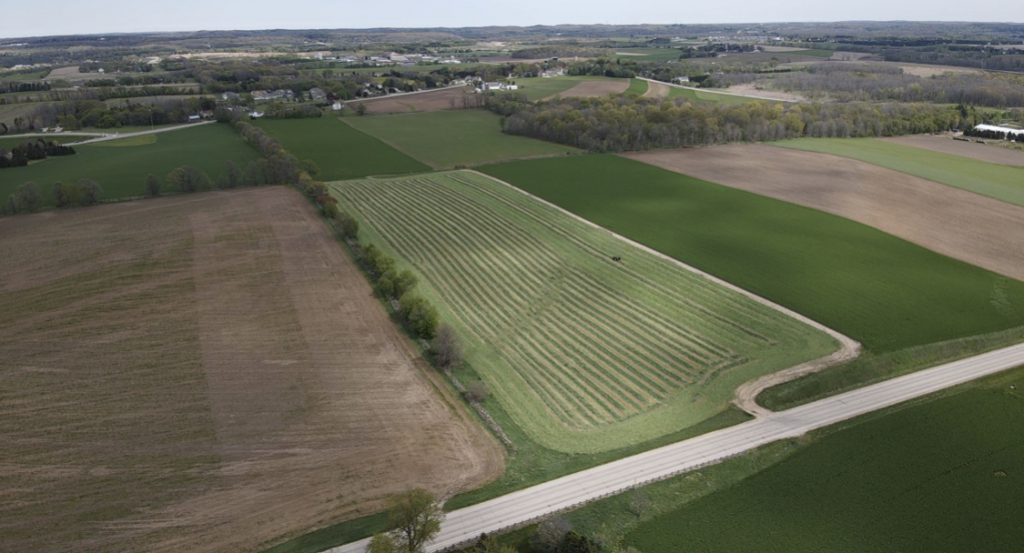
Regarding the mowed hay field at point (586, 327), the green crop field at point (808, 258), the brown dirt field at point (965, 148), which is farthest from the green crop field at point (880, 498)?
the brown dirt field at point (965, 148)

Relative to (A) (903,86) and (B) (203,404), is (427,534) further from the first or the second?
(A) (903,86)

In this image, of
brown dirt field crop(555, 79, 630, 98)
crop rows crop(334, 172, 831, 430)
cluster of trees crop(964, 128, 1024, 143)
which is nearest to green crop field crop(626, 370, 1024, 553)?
crop rows crop(334, 172, 831, 430)

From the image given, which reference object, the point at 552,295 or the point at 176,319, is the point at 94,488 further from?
the point at 552,295

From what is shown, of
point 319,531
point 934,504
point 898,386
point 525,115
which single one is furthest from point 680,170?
point 319,531

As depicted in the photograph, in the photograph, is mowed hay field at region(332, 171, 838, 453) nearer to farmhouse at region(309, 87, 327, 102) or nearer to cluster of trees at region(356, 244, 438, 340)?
cluster of trees at region(356, 244, 438, 340)

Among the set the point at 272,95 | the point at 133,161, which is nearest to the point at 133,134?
the point at 133,161

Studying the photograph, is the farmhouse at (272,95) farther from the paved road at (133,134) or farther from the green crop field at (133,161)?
the green crop field at (133,161)

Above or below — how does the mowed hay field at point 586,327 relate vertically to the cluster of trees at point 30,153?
below
